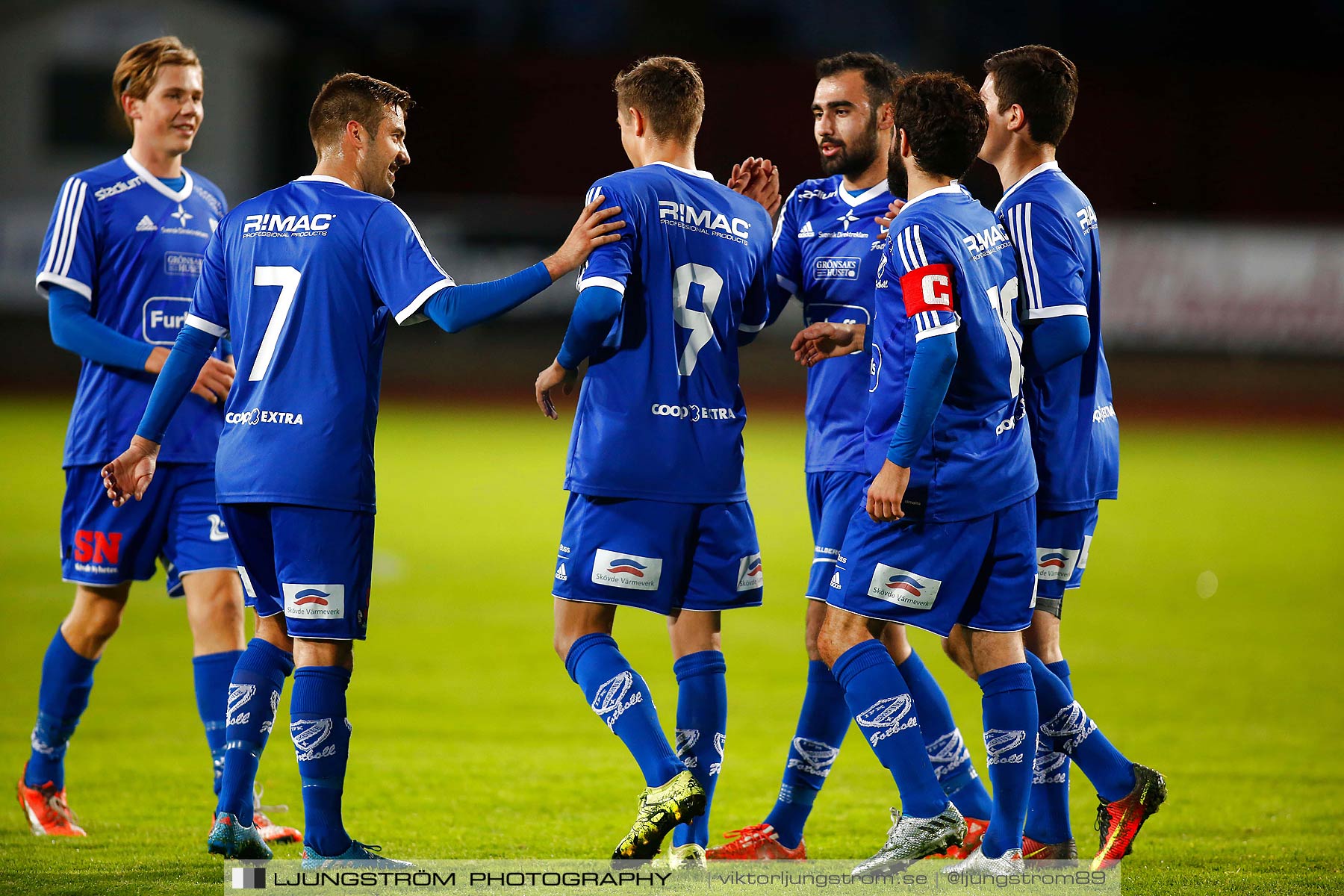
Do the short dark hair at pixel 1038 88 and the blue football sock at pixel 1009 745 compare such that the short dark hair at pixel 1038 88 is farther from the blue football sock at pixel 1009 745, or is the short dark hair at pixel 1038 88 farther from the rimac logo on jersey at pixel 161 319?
the rimac logo on jersey at pixel 161 319

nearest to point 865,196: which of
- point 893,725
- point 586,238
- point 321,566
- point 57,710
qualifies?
point 586,238

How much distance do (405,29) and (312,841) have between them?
30782 millimetres

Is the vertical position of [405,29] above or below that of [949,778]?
above

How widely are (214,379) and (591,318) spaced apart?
1.57 meters

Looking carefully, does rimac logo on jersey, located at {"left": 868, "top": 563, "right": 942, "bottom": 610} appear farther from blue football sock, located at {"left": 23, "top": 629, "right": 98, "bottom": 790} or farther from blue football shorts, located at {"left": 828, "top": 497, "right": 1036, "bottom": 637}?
blue football sock, located at {"left": 23, "top": 629, "right": 98, "bottom": 790}

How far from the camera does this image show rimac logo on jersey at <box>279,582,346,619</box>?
13.2 ft

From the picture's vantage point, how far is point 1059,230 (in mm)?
4199

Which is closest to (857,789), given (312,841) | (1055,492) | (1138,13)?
(1055,492)

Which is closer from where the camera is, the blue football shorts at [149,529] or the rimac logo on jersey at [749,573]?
the rimac logo on jersey at [749,573]

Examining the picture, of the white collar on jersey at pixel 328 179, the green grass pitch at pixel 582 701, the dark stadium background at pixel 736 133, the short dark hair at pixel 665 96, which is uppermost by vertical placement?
the dark stadium background at pixel 736 133

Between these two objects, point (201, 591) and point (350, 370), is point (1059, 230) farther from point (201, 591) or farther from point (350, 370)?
point (201, 591)

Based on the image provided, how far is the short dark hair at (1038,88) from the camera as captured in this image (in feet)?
14.1

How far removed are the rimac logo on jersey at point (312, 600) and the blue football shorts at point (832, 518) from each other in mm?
1491

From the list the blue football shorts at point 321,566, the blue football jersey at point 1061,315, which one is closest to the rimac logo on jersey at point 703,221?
the blue football jersey at point 1061,315
